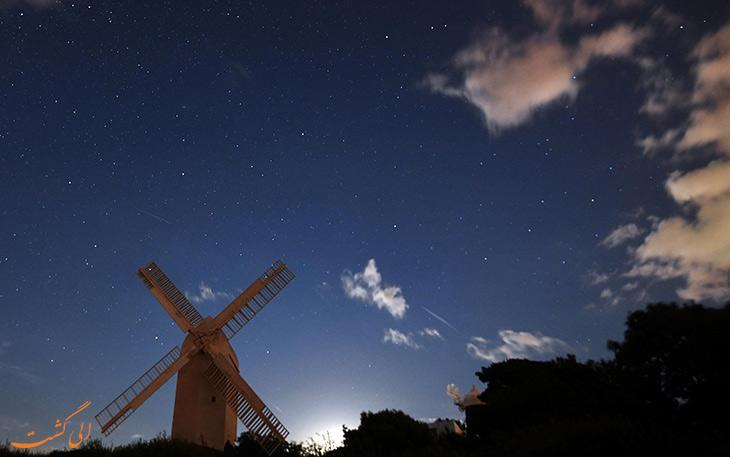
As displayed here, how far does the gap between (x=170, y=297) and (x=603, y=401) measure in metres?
23.7

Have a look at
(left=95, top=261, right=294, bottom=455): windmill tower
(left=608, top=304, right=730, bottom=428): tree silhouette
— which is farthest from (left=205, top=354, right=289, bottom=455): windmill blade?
(left=608, top=304, right=730, bottom=428): tree silhouette

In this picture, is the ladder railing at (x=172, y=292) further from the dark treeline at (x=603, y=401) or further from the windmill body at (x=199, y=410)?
the dark treeline at (x=603, y=401)

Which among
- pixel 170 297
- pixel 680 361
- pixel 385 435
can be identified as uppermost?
Answer: pixel 170 297

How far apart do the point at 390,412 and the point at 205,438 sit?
9.71 m

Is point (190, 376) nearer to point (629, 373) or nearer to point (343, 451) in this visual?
point (343, 451)

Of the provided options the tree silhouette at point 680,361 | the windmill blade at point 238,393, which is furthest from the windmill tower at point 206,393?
the tree silhouette at point 680,361

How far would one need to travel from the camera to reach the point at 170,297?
31516 mm

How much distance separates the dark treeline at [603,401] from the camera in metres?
19.9

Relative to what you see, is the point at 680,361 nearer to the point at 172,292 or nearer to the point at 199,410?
the point at 199,410

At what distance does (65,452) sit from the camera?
23938 millimetres

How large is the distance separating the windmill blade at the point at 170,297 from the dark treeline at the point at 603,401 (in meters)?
7.31

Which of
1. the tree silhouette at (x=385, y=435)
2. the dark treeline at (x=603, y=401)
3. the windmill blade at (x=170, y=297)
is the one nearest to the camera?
the dark treeline at (x=603, y=401)

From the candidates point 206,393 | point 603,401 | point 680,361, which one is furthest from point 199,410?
point 680,361

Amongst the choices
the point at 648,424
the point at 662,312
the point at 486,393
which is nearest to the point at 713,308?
the point at 662,312
